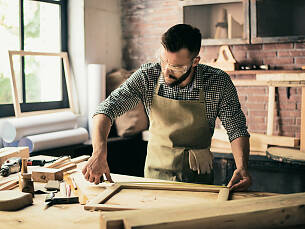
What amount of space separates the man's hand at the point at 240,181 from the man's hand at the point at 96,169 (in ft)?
2.05

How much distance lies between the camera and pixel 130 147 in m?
4.74

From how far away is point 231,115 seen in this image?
2.48 metres

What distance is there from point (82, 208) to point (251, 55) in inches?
126

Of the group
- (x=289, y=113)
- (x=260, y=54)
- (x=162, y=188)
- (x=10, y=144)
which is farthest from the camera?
(x=260, y=54)

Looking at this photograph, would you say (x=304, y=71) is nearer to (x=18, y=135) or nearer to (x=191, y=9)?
(x=191, y=9)

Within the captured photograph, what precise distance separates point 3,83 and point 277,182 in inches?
120

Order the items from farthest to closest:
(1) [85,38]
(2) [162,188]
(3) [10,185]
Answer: (1) [85,38], (3) [10,185], (2) [162,188]

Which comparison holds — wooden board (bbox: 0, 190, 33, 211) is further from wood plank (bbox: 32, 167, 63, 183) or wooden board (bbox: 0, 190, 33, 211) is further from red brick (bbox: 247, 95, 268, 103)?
red brick (bbox: 247, 95, 268, 103)

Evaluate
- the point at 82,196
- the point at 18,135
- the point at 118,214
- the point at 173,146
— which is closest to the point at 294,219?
the point at 118,214

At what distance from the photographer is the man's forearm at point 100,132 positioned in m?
2.16

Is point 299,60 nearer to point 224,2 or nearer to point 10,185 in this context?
point 224,2

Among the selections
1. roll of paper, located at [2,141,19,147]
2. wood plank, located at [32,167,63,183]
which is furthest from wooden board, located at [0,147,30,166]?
roll of paper, located at [2,141,19,147]

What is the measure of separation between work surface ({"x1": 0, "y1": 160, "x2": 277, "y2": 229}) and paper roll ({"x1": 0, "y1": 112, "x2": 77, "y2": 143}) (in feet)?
6.25

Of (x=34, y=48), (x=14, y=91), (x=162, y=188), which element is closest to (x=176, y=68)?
(x=162, y=188)
